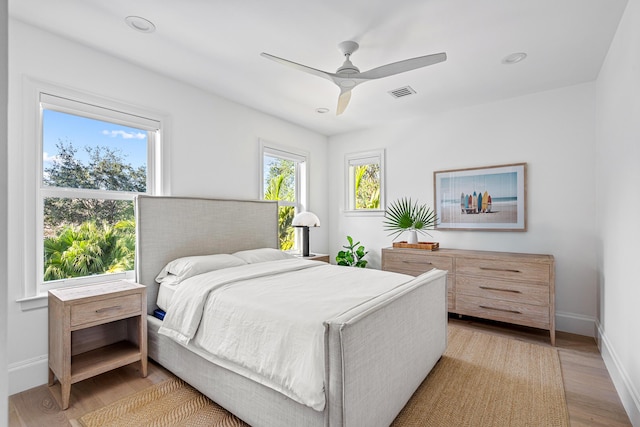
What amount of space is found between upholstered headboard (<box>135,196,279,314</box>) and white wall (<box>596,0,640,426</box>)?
10.5ft

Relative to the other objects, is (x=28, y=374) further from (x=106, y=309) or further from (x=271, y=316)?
(x=271, y=316)

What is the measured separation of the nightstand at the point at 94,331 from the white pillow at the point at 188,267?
0.27 metres

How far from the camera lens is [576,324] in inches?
126

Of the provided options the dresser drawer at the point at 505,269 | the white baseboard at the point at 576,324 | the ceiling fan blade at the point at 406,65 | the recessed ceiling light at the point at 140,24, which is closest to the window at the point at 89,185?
the recessed ceiling light at the point at 140,24

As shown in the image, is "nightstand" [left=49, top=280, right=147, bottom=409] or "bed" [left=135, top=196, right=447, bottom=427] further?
"nightstand" [left=49, top=280, right=147, bottom=409]

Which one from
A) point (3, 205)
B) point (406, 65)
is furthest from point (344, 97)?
point (3, 205)

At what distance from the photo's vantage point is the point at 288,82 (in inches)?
122

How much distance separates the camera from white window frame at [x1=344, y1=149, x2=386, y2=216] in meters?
4.57

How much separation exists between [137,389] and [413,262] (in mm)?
2941

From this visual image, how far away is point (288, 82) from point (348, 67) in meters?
0.98

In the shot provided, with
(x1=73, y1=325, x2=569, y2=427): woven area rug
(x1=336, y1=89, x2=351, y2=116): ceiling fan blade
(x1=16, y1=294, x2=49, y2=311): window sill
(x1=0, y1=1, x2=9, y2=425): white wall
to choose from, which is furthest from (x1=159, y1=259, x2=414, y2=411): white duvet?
(x1=336, y1=89, x2=351, y2=116): ceiling fan blade

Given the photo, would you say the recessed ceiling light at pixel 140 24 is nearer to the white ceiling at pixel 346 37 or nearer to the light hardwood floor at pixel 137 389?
the white ceiling at pixel 346 37

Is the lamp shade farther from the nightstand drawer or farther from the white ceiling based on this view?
the nightstand drawer

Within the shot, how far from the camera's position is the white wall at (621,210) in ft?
6.00
